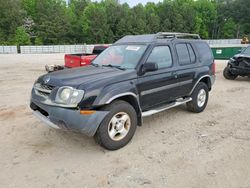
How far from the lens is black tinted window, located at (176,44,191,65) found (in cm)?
502

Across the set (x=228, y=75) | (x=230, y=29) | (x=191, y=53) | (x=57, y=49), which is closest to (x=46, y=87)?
(x=191, y=53)

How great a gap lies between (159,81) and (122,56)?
2.80 feet

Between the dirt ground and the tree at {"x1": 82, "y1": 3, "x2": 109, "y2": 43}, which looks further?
the tree at {"x1": 82, "y1": 3, "x2": 109, "y2": 43}

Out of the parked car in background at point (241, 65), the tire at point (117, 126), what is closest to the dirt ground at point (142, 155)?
the tire at point (117, 126)

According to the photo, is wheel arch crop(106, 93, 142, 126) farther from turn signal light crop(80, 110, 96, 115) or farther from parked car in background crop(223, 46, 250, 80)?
parked car in background crop(223, 46, 250, 80)

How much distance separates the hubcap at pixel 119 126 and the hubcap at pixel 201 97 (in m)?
2.41

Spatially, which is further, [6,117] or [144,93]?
[6,117]

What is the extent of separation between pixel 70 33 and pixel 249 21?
51495 mm

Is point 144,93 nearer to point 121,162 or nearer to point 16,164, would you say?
point 121,162

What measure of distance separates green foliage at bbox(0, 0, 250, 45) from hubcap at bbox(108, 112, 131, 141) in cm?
4549

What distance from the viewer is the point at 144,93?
4.27 meters

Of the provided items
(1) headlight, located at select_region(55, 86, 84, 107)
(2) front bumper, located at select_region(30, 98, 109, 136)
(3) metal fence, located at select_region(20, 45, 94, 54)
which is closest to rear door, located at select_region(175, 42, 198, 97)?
(2) front bumper, located at select_region(30, 98, 109, 136)

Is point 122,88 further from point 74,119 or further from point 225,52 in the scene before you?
point 225,52

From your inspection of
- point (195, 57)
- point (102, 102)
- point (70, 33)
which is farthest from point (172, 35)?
point (70, 33)
